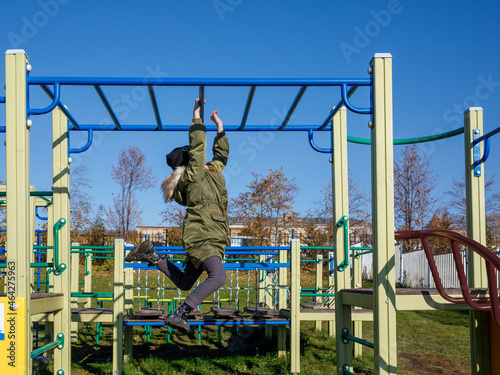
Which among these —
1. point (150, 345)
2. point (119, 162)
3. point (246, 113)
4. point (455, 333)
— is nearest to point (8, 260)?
point (246, 113)

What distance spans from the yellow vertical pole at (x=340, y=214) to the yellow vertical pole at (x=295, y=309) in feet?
4.76

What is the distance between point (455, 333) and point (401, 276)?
10697 millimetres

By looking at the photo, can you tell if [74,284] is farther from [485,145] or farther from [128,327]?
[485,145]

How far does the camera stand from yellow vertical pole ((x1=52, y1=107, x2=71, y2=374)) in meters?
4.21

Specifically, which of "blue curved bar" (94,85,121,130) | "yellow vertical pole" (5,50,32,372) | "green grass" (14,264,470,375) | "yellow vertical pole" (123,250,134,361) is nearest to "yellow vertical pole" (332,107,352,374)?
"green grass" (14,264,470,375)

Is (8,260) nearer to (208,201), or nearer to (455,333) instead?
(208,201)

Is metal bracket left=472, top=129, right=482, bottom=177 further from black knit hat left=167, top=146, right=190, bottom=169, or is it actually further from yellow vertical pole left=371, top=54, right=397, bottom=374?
black knit hat left=167, top=146, right=190, bottom=169

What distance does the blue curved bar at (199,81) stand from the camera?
3.52 m

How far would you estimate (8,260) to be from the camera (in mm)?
3258

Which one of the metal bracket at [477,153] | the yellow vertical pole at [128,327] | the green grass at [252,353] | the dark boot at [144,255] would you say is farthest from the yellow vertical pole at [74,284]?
the metal bracket at [477,153]

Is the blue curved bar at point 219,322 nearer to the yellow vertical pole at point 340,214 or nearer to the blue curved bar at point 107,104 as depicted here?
the yellow vertical pole at point 340,214

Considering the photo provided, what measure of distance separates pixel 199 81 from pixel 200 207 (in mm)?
958

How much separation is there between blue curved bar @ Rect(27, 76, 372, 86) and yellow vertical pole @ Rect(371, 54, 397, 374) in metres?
0.16

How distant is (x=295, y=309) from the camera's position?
20.1 feet
